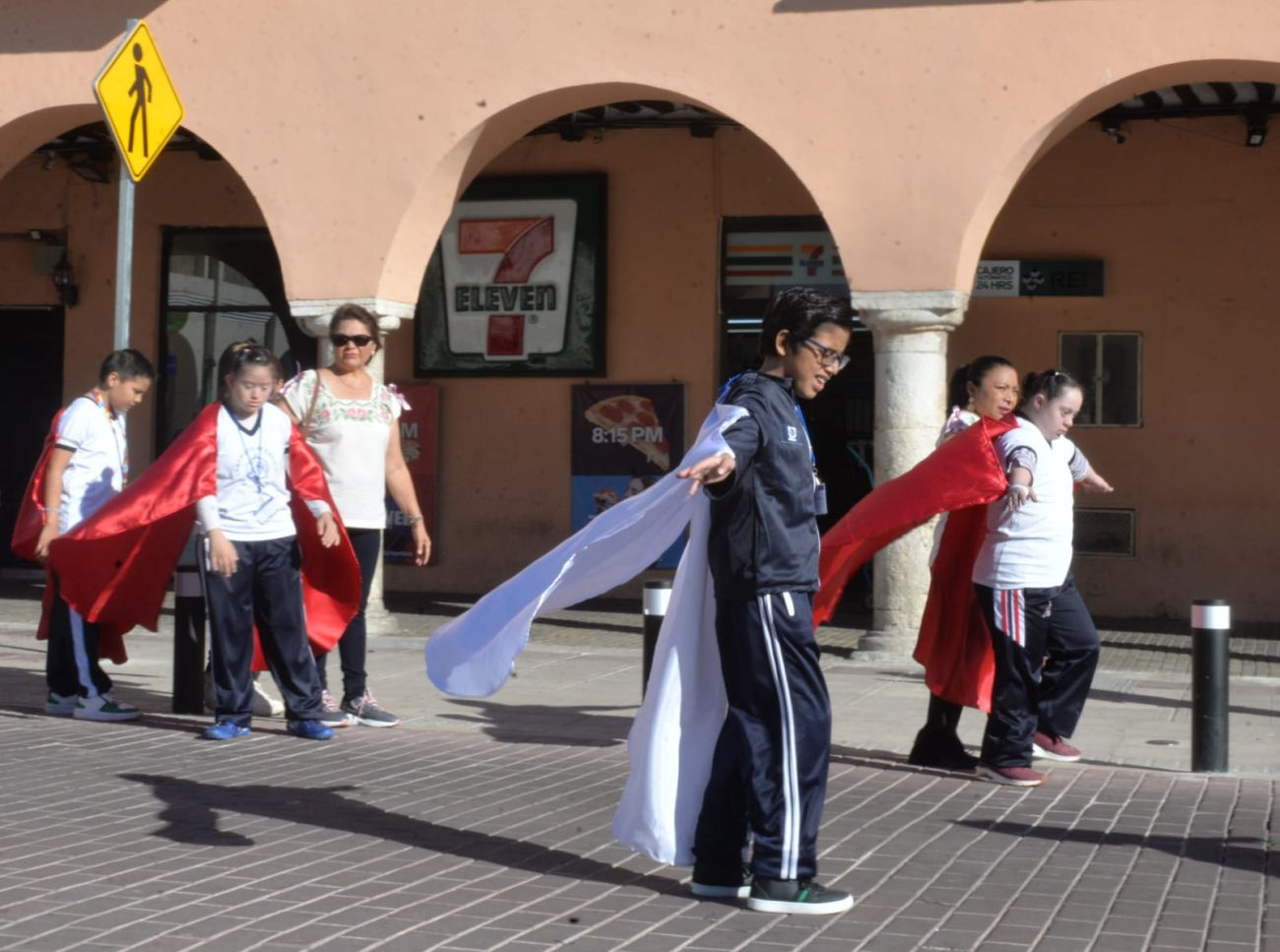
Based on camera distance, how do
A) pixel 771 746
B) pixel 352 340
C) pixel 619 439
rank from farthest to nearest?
pixel 619 439, pixel 352 340, pixel 771 746

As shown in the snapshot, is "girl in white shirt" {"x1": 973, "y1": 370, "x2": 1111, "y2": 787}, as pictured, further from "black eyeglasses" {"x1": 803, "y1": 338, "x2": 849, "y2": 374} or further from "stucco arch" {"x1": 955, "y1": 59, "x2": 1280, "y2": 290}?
"stucco arch" {"x1": 955, "y1": 59, "x2": 1280, "y2": 290}

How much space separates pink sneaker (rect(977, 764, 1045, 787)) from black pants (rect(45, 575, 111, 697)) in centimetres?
429

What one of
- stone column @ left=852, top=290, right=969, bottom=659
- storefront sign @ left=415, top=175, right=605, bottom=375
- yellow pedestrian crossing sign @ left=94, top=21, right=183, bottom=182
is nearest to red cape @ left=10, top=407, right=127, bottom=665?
yellow pedestrian crossing sign @ left=94, top=21, right=183, bottom=182

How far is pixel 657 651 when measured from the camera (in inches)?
222

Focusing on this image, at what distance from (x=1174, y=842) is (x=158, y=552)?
4905mm

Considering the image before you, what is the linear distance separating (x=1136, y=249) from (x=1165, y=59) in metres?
3.79

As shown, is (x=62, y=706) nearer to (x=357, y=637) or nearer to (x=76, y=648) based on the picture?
(x=76, y=648)

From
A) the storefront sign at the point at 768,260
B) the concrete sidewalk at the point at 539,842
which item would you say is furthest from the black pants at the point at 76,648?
the storefront sign at the point at 768,260

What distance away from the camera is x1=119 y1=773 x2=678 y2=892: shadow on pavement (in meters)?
5.82

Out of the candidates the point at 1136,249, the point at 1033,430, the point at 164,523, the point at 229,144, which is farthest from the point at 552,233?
the point at 1033,430

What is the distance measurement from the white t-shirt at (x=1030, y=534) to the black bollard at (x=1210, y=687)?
2.48 feet

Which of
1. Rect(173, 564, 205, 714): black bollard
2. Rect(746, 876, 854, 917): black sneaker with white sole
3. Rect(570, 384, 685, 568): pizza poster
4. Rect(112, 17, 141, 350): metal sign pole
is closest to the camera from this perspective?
Rect(746, 876, 854, 917): black sneaker with white sole

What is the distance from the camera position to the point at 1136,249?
51.1 feet

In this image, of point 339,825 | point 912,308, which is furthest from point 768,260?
point 339,825
